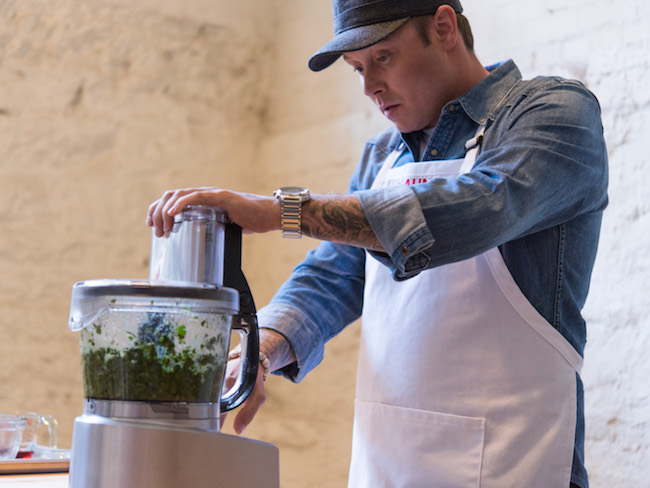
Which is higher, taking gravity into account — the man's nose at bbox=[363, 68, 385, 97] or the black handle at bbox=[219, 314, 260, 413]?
the man's nose at bbox=[363, 68, 385, 97]

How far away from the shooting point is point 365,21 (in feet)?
4.53

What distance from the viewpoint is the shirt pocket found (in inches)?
50.0

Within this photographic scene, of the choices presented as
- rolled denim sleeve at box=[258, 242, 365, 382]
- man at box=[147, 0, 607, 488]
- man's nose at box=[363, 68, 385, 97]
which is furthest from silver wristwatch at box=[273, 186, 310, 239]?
man's nose at box=[363, 68, 385, 97]

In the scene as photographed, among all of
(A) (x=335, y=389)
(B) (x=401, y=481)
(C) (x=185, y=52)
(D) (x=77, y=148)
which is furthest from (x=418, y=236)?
(C) (x=185, y=52)

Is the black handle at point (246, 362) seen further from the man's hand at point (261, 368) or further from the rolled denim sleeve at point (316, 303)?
the rolled denim sleeve at point (316, 303)

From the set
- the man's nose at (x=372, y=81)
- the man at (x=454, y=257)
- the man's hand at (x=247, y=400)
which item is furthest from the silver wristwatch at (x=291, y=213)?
the man's nose at (x=372, y=81)

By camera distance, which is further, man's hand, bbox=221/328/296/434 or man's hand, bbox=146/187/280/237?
man's hand, bbox=221/328/296/434

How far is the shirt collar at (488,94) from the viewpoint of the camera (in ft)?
4.57

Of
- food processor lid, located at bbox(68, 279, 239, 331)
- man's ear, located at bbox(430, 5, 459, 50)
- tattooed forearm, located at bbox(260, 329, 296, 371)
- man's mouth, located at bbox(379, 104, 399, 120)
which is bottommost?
tattooed forearm, located at bbox(260, 329, 296, 371)

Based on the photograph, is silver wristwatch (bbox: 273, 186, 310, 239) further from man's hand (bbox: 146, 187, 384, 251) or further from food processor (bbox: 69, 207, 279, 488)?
food processor (bbox: 69, 207, 279, 488)

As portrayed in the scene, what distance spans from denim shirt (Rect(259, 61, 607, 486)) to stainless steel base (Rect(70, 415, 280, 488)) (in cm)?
34

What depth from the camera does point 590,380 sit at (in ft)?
6.64

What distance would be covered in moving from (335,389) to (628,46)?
59.7 inches

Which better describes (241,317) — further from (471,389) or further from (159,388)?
(471,389)
